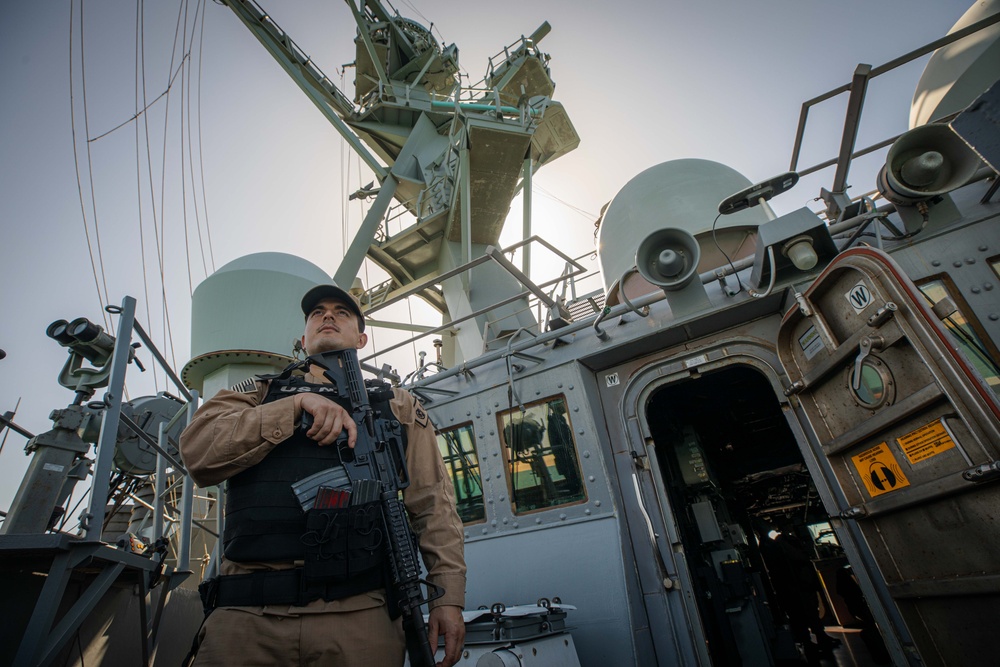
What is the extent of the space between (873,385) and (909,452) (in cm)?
43

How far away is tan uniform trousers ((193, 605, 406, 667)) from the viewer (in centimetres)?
159

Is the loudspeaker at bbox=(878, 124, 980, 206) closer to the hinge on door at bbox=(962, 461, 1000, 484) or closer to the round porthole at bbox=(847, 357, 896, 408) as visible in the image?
the round porthole at bbox=(847, 357, 896, 408)

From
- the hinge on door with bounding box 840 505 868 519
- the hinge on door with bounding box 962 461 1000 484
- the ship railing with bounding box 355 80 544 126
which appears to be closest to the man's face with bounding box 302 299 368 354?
the hinge on door with bounding box 962 461 1000 484

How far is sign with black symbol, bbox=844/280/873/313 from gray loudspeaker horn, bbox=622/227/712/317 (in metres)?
1.15

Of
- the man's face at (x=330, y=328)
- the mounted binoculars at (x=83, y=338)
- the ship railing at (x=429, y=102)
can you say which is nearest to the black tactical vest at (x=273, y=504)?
the man's face at (x=330, y=328)

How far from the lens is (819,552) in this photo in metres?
13.2

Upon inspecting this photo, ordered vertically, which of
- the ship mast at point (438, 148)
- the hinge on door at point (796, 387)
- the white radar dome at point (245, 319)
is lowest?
the hinge on door at point (796, 387)

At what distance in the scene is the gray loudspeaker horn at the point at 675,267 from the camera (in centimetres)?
402

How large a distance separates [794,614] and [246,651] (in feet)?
27.4

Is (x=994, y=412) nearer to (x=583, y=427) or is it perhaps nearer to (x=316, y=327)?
(x=583, y=427)

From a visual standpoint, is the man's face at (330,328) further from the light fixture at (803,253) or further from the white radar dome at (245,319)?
the white radar dome at (245,319)

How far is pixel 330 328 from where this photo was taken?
2.45m

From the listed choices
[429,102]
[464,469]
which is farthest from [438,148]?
[464,469]

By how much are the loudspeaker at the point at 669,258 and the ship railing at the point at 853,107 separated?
127 cm
